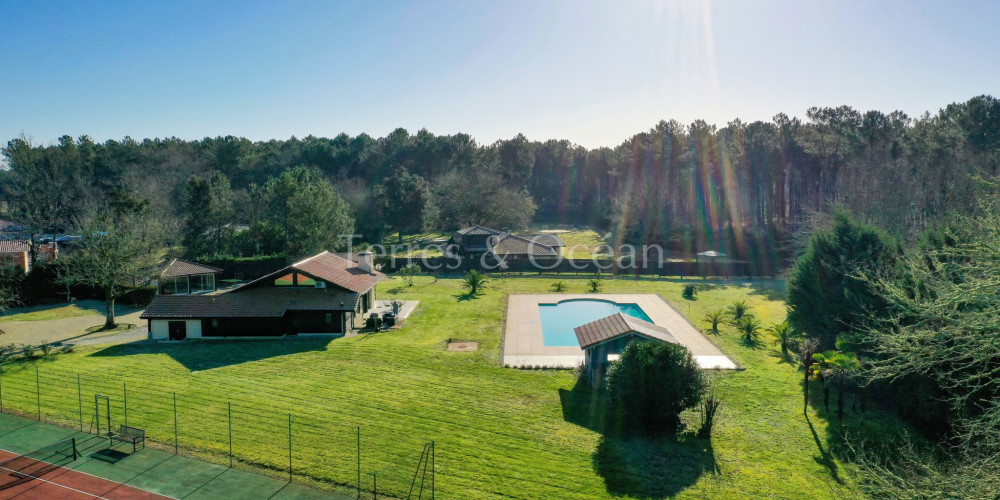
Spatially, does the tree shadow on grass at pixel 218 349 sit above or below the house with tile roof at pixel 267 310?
below

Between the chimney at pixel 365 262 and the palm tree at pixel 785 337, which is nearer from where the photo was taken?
the palm tree at pixel 785 337

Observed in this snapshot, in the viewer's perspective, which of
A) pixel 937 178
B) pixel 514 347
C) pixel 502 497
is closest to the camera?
pixel 502 497

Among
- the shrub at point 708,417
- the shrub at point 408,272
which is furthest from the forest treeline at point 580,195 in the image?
the shrub at point 708,417

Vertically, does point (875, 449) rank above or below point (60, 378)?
below

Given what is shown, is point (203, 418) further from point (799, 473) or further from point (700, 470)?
point (799, 473)

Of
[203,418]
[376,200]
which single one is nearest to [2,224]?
[376,200]

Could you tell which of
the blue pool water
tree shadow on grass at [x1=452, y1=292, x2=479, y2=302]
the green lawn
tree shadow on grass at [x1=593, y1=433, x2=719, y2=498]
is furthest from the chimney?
tree shadow on grass at [x1=593, y1=433, x2=719, y2=498]

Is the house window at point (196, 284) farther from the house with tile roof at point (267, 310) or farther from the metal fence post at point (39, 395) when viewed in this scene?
the metal fence post at point (39, 395)

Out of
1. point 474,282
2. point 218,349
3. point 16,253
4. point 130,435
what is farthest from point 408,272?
point 16,253
